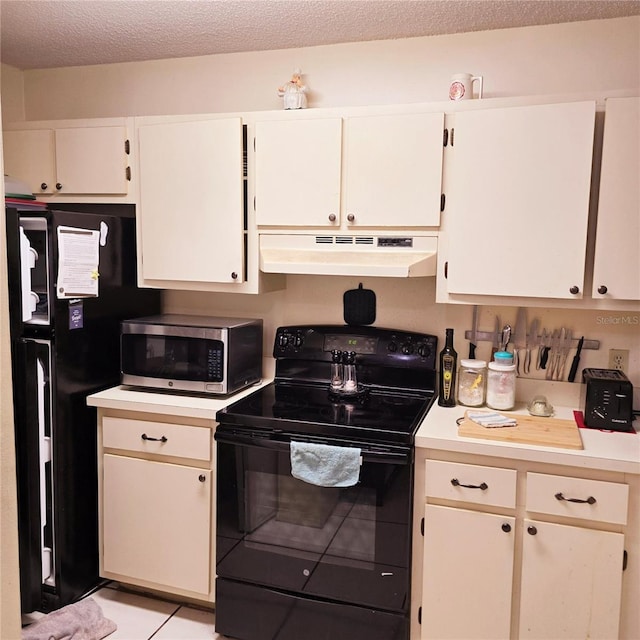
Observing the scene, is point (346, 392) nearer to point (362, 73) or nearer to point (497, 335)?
point (497, 335)

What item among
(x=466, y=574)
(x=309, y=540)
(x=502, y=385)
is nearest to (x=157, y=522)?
(x=309, y=540)

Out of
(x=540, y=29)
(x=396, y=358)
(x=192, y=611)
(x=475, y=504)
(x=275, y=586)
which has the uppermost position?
(x=540, y=29)

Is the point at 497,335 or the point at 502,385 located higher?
the point at 497,335

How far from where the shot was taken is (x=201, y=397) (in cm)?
252

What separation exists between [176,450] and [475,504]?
116cm

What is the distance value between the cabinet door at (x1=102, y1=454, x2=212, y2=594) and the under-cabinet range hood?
→ 891 millimetres

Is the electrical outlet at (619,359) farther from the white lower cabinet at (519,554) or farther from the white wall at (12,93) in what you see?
the white wall at (12,93)

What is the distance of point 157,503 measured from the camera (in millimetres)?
2453

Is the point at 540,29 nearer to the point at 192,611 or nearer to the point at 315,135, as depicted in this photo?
the point at 315,135

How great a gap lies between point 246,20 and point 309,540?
2012mm

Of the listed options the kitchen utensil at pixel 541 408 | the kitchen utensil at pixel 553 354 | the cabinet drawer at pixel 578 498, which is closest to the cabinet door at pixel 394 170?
the kitchen utensil at pixel 553 354

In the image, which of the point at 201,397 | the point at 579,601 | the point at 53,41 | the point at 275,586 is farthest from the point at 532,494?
the point at 53,41

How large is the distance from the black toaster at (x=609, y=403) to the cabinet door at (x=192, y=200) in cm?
142

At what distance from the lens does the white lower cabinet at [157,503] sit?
239 centimetres
